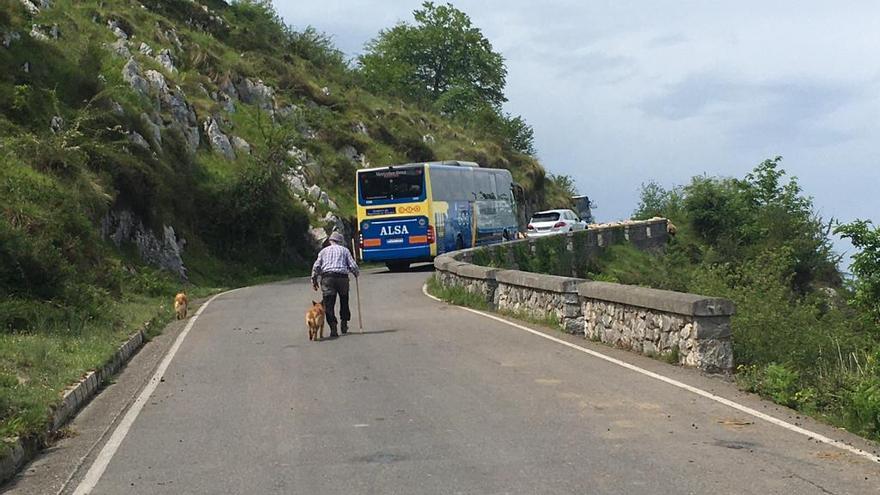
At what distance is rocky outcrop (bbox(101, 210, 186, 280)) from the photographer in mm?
30359

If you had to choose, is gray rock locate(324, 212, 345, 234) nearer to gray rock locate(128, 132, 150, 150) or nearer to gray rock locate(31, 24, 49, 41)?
gray rock locate(128, 132, 150, 150)

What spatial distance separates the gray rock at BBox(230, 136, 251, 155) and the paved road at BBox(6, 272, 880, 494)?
31.7 meters

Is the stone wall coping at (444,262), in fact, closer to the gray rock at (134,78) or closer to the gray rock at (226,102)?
the gray rock at (134,78)

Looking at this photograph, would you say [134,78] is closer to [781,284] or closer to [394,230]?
[394,230]

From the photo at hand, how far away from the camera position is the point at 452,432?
860 centimetres

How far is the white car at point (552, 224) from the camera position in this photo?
1918 inches

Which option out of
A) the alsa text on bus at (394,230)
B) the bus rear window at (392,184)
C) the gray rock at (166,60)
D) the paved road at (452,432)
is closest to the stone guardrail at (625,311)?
the paved road at (452,432)

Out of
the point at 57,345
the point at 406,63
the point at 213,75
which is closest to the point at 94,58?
the point at 213,75

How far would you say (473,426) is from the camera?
29.0 ft

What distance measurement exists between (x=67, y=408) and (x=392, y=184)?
26359mm

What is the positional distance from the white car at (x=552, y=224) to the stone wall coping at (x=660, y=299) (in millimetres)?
32691

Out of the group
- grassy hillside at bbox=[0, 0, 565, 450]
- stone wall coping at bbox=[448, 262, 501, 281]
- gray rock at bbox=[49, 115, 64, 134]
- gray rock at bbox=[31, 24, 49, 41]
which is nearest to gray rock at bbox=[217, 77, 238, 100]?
grassy hillside at bbox=[0, 0, 565, 450]

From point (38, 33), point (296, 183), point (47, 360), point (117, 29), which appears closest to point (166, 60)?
point (117, 29)

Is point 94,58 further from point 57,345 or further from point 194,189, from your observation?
point 57,345
